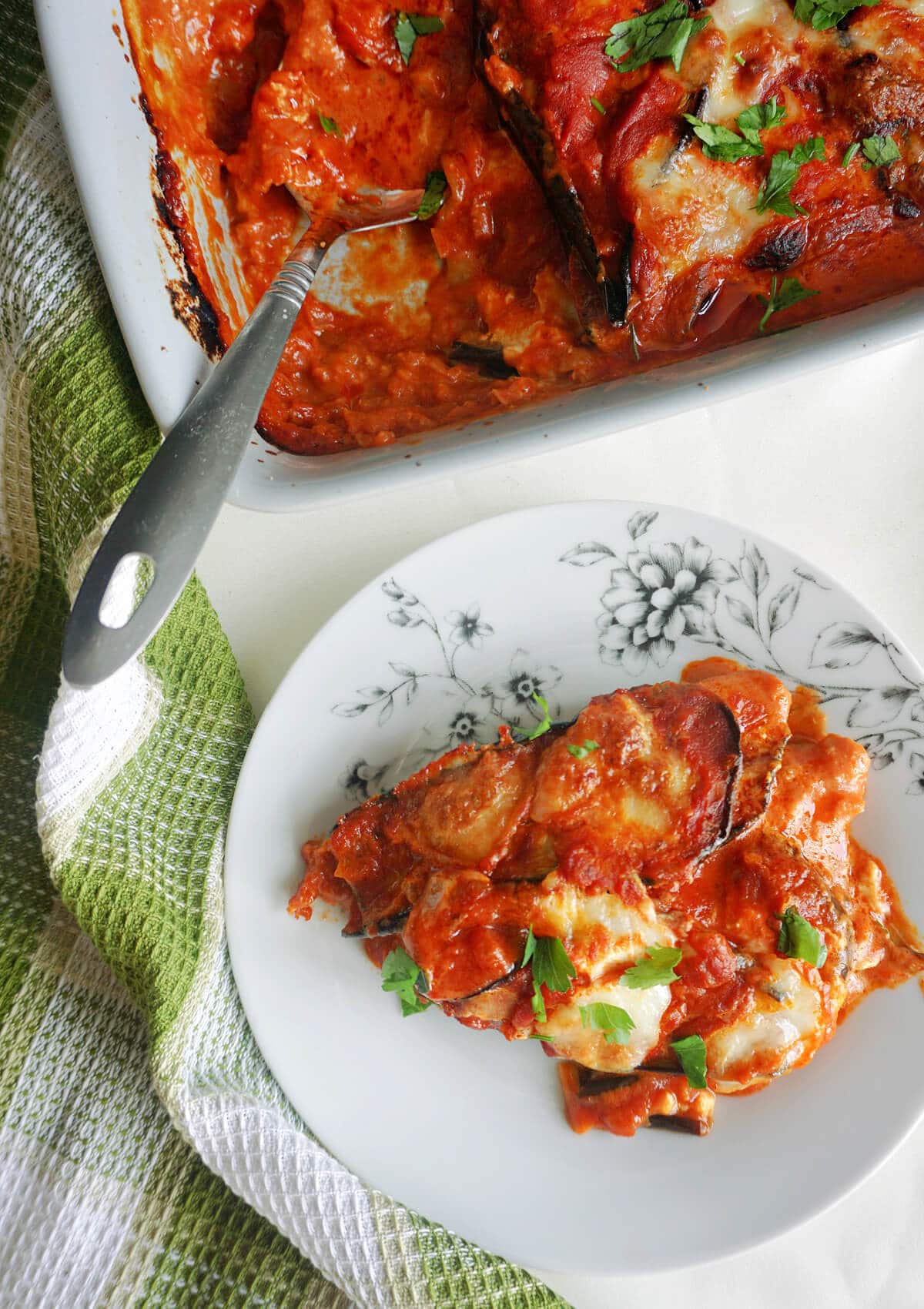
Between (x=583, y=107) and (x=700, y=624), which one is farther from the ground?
(x=583, y=107)

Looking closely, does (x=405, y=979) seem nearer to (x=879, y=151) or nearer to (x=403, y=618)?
(x=403, y=618)

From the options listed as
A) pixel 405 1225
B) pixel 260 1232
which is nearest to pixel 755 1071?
pixel 405 1225

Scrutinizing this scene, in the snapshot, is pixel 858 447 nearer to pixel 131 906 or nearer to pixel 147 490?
pixel 147 490

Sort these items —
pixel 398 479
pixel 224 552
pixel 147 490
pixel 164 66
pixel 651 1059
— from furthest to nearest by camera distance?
pixel 224 552 → pixel 651 1059 → pixel 164 66 → pixel 398 479 → pixel 147 490

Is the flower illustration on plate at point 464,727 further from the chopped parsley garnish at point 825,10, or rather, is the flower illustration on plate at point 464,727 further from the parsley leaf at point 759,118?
the chopped parsley garnish at point 825,10

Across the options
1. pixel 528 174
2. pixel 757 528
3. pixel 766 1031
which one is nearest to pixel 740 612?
pixel 757 528

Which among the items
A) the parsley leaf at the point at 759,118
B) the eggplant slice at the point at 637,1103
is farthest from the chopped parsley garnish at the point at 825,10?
the eggplant slice at the point at 637,1103
